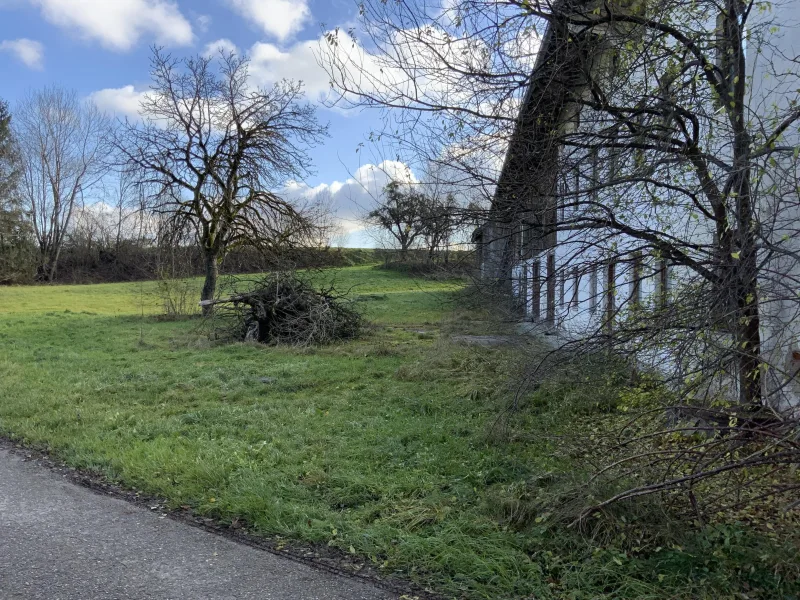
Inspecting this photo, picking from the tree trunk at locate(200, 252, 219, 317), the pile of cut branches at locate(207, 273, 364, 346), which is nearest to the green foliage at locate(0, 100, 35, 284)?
the tree trunk at locate(200, 252, 219, 317)

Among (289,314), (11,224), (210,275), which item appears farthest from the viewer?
(11,224)

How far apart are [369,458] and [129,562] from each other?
240 centimetres

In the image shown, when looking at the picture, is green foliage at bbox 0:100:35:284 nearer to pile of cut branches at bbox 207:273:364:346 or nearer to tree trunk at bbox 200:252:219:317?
tree trunk at bbox 200:252:219:317

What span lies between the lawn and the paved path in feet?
1.10

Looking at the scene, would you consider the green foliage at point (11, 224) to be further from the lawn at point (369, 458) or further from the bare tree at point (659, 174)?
the bare tree at point (659, 174)

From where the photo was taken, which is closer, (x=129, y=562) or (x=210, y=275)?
(x=129, y=562)

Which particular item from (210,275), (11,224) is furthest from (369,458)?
(11,224)

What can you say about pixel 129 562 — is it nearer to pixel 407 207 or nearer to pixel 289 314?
pixel 407 207

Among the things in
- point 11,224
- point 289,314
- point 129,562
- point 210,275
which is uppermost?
point 11,224

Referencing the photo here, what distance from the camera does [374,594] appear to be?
3.23 m

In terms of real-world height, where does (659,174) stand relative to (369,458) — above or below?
above

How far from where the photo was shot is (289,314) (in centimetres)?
1521

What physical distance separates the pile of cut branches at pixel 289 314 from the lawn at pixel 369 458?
2155 mm

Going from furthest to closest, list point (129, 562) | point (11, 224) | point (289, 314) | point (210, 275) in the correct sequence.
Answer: point (11, 224) < point (210, 275) < point (289, 314) < point (129, 562)
